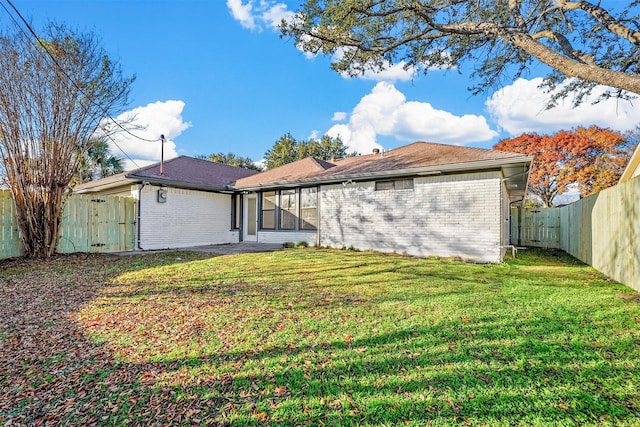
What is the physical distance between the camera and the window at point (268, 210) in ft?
41.0

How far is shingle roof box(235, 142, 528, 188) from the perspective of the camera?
811 centimetres

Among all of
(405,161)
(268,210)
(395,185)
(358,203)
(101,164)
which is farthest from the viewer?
(101,164)

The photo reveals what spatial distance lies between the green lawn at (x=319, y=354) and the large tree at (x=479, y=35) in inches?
182

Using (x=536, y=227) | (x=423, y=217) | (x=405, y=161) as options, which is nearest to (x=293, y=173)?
(x=405, y=161)

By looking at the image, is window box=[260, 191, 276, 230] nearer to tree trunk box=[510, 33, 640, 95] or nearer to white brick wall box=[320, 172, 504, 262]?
white brick wall box=[320, 172, 504, 262]

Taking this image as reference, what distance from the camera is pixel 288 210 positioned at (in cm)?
1209

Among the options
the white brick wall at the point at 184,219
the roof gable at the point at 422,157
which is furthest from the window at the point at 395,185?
the white brick wall at the point at 184,219

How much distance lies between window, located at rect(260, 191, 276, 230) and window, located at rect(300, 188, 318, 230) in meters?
1.40

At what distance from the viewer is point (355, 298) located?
14.6ft

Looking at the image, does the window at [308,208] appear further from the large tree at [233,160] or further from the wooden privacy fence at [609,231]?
the large tree at [233,160]

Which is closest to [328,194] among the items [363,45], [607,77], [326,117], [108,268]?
[363,45]

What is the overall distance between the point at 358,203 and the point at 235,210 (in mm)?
6019

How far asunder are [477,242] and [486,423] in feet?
23.1

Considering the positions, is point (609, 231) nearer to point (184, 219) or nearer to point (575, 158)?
point (184, 219)
